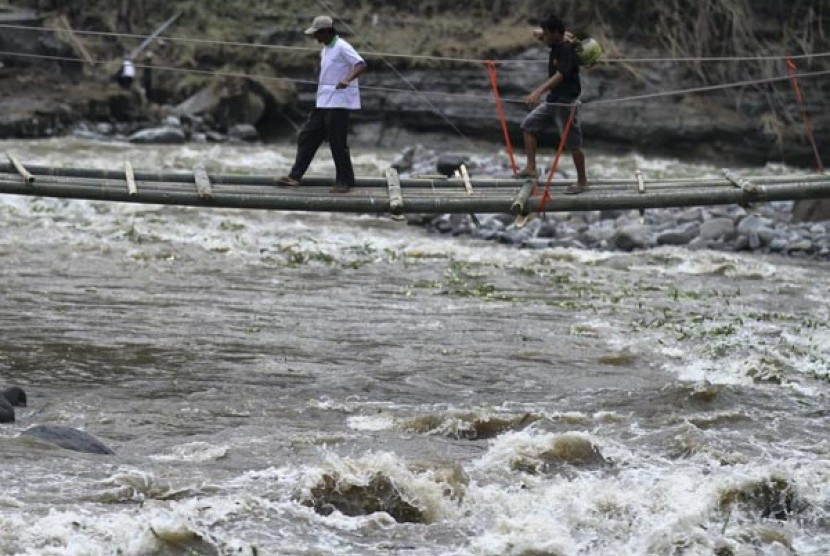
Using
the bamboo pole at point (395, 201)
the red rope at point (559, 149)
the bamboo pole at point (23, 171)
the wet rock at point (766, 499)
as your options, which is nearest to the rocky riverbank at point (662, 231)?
the red rope at point (559, 149)

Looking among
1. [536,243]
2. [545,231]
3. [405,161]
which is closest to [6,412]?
[536,243]

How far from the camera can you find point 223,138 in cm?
2706

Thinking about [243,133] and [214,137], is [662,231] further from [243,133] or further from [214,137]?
[243,133]

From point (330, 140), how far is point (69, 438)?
131 inches

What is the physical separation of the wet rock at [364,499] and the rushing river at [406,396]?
0.04 ft

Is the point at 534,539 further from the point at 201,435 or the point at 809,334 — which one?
the point at 809,334

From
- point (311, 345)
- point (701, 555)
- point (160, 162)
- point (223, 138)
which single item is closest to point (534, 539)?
point (701, 555)

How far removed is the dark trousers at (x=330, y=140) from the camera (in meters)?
10.2

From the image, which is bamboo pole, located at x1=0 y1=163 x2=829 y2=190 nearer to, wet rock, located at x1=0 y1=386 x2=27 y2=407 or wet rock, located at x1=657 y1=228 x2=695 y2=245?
wet rock, located at x1=0 y1=386 x2=27 y2=407

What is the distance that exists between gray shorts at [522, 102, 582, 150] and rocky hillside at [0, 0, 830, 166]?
15.5 meters

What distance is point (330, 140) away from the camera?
10.4 meters

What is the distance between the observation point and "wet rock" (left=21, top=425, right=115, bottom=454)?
26.0 ft

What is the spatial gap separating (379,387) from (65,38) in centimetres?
2173

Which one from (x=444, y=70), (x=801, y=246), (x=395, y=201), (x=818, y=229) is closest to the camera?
(x=395, y=201)
